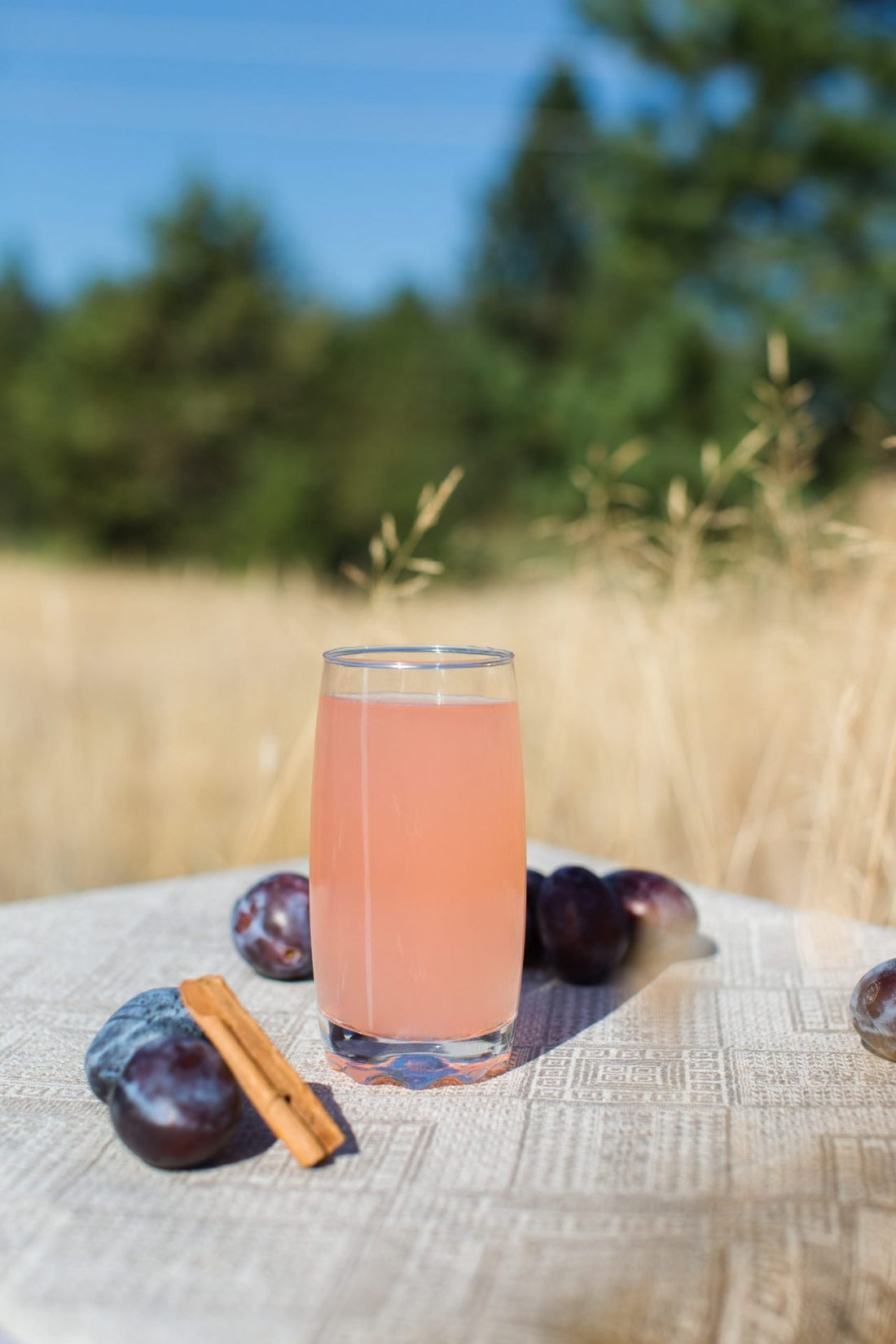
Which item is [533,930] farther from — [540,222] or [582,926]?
[540,222]

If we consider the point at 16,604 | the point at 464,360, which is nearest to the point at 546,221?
the point at 464,360

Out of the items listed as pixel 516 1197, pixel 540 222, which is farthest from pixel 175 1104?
pixel 540 222

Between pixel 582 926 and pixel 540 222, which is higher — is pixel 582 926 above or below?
below

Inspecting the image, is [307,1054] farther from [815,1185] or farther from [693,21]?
[693,21]

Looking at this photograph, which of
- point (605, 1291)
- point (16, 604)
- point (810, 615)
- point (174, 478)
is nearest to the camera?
point (605, 1291)

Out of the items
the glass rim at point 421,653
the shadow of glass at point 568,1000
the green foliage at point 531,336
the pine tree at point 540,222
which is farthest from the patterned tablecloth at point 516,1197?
the pine tree at point 540,222

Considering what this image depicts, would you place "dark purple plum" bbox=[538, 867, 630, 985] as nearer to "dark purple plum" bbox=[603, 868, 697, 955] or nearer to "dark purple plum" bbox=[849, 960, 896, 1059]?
"dark purple plum" bbox=[603, 868, 697, 955]
